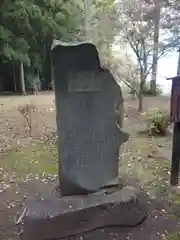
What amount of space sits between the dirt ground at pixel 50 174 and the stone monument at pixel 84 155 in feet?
0.61

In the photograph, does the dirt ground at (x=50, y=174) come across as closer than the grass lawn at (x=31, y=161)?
Yes

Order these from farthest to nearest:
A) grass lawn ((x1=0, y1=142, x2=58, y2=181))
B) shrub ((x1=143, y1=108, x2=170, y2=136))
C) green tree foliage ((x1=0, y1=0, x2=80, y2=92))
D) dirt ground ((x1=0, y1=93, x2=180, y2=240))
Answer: green tree foliage ((x1=0, y1=0, x2=80, y2=92)) → shrub ((x1=143, y1=108, x2=170, y2=136)) → grass lawn ((x1=0, y1=142, x2=58, y2=181)) → dirt ground ((x1=0, y1=93, x2=180, y2=240))

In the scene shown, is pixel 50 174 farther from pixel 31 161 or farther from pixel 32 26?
pixel 32 26

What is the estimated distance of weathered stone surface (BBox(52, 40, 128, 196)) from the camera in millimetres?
3062

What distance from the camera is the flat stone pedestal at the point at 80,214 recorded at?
10.2 feet

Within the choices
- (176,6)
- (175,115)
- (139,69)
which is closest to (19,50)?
(139,69)

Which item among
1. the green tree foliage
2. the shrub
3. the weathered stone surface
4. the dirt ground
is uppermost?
the green tree foliage

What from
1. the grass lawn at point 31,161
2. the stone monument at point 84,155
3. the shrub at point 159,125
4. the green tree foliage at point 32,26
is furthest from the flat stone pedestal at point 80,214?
the green tree foliage at point 32,26

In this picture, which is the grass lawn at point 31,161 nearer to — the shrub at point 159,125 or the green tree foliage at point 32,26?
the shrub at point 159,125

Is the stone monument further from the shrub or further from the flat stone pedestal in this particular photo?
the shrub

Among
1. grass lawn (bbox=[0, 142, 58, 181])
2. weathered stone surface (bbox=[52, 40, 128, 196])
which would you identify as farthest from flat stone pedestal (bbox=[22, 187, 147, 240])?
grass lawn (bbox=[0, 142, 58, 181])

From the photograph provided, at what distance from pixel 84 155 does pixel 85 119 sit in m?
0.39

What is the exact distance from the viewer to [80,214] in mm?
3180

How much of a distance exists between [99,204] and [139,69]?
6793 mm
